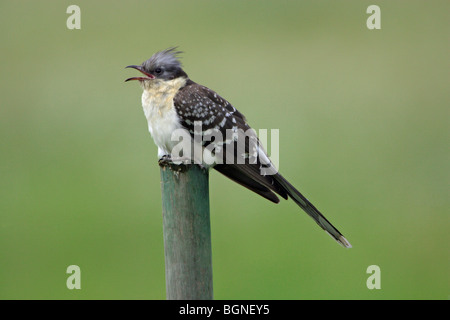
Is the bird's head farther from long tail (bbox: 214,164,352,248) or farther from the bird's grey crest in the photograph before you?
long tail (bbox: 214,164,352,248)

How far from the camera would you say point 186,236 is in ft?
15.4

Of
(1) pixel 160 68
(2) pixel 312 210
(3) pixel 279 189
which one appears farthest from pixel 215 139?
(2) pixel 312 210

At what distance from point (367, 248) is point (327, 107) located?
4.51 meters

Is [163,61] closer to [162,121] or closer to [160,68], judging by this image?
[160,68]

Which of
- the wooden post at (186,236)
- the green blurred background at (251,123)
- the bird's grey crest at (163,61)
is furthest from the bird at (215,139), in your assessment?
the green blurred background at (251,123)

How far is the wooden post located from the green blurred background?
4425 mm

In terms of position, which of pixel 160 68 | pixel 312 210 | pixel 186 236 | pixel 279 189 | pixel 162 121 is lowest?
pixel 186 236

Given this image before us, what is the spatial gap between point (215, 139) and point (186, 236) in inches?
58.6

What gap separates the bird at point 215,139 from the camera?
229 inches

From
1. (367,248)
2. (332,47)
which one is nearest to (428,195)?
(367,248)

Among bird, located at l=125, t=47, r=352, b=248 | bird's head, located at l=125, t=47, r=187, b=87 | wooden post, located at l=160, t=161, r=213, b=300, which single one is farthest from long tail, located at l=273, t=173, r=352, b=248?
bird's head, located at l=125, t=47, r=187, b=87

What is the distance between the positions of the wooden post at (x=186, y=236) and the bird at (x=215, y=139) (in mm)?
925

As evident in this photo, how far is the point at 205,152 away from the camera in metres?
5.83

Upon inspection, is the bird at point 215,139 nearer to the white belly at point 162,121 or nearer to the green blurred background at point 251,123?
the white belly at point 162,121
